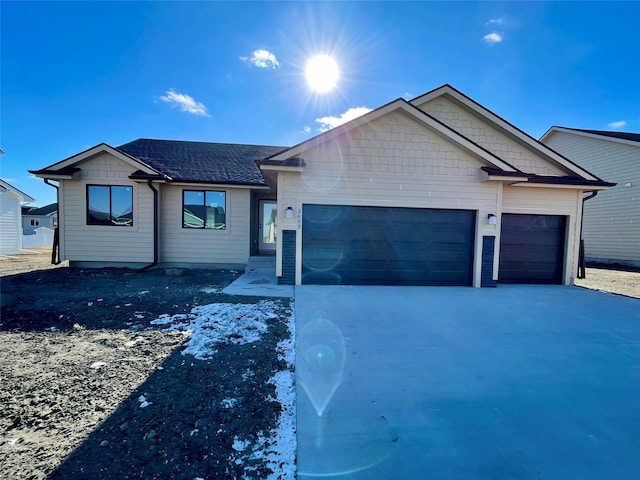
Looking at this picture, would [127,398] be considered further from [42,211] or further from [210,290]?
[42,211]

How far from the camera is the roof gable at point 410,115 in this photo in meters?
7.78

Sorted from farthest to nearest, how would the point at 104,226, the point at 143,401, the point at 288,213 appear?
the point at 104,226 < the point at 288,213 < the point at 143,401

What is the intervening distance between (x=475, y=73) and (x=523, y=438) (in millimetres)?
11594

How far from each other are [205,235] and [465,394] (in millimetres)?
9854

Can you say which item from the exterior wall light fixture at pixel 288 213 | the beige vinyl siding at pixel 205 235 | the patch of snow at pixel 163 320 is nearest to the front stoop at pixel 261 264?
the beige vinyl siding at pixel 205 235

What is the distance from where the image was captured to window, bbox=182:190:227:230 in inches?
424

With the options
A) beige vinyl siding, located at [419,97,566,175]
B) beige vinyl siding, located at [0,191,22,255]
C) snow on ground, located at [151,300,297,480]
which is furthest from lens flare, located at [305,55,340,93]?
beige vinyl siding, located at [0,191,22,255]

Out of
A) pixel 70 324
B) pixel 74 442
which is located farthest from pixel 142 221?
pixel 74 442

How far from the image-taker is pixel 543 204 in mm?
9219

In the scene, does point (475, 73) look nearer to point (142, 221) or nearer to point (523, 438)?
point (523, 438)

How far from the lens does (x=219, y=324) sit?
16.0ft

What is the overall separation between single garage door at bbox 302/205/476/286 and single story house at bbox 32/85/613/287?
0.10 ft

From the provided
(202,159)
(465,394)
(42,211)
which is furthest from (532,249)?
(42,211)

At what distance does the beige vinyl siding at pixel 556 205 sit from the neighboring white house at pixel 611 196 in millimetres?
9343
